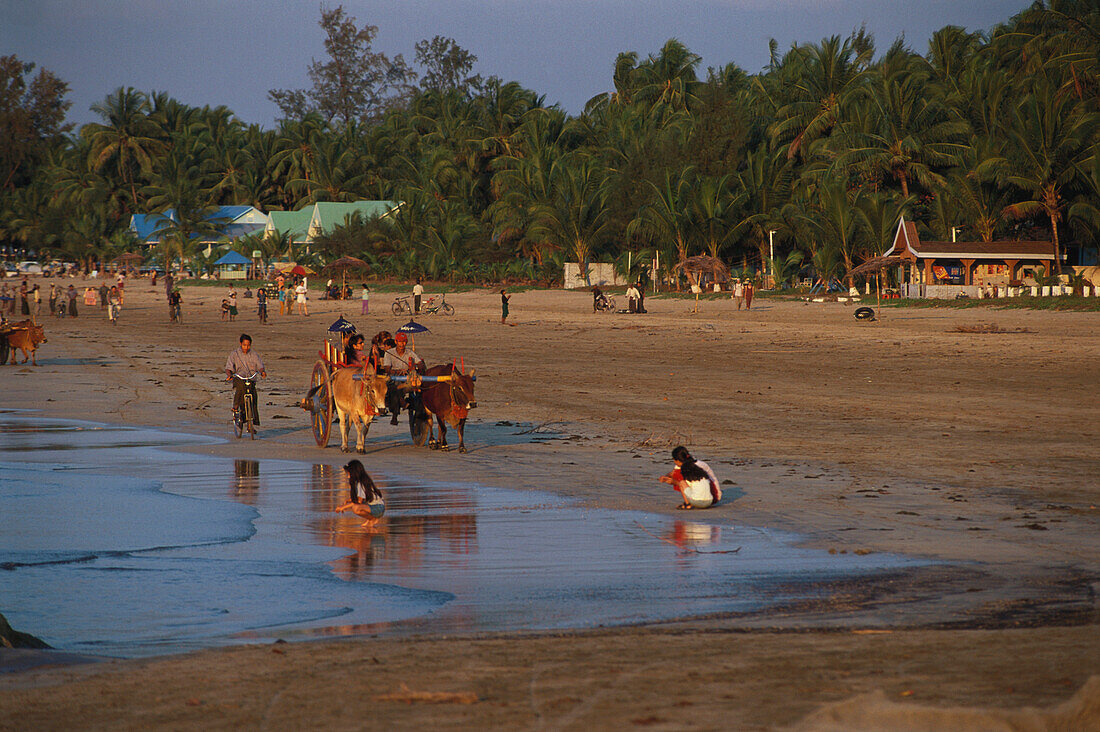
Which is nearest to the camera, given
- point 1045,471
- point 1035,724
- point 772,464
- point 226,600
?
point 1035,724

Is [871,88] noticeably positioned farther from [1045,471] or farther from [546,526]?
[546,526]

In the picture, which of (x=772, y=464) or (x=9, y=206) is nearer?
(x=772, y=464)

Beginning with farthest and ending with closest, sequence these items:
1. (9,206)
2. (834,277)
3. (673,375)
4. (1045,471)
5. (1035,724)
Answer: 1. (9,206)
2. (834,277)
3. (673,375)
4. (1045,471)
5. (1035,724)

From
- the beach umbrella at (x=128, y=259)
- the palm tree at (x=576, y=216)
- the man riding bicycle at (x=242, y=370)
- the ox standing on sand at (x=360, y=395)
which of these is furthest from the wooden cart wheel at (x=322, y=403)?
the beach umbrella at (x=128, y=259)

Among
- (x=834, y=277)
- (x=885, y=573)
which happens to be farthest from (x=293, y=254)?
(x=885, y=573)

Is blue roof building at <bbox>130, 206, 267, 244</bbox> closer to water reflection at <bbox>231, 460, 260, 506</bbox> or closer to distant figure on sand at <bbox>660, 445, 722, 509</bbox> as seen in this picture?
water reflection at <bbox>231, 460, 260, 506</bbox>

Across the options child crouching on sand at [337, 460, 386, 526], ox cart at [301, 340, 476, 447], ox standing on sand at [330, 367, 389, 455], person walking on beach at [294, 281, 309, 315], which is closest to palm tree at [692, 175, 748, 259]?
person walking on beach at [294, 281, 309, 315]

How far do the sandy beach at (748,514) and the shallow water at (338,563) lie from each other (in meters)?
0.49

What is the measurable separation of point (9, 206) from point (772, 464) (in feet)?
384

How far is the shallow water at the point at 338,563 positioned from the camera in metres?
6.89

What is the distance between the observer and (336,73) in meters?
124

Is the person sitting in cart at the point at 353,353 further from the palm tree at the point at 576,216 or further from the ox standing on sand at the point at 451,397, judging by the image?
the palm tree at the point at 576,216

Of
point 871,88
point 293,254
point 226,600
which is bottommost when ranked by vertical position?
point 226,600

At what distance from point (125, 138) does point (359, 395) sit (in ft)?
348
